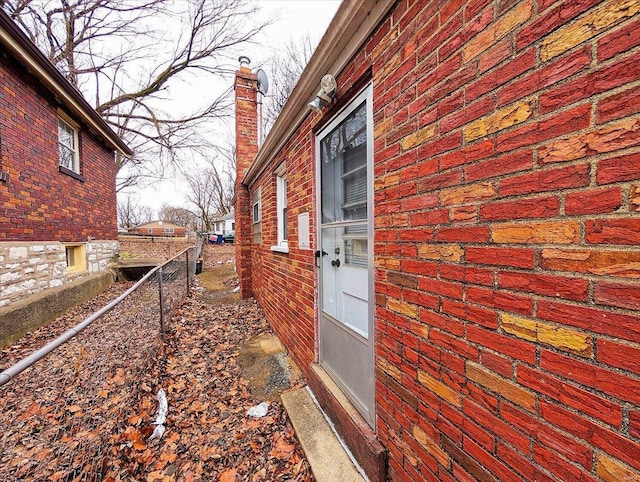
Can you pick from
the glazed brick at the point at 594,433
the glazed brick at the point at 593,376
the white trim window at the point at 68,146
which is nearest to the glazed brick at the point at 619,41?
the glazed brick at the point at 593,376

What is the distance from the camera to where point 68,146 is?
7305 mm

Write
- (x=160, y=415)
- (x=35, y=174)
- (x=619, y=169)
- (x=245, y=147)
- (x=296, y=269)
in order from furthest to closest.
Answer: (x=245, y=147)
(x=35, y=174)
(x=296, y=269)
(x=160, y=415)
(x=619, y=169)

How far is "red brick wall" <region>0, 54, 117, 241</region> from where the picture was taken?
502 cm

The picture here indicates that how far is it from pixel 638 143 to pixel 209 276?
39.2ft

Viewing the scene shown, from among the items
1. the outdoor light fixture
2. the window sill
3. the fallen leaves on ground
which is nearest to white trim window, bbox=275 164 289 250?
the fallen leaves on ground

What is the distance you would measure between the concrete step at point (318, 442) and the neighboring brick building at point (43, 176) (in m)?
5.74

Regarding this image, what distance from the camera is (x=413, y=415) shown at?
1.48m

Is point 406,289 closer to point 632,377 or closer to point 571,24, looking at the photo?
point 632,377

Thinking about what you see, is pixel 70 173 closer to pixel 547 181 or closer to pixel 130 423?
pixel 130 423

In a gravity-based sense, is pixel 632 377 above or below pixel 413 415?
above

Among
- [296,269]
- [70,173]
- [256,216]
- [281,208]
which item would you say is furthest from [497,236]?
[70,173]

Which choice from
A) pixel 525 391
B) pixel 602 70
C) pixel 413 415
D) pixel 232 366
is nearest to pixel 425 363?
pixel 413 415

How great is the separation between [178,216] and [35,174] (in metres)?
58.9

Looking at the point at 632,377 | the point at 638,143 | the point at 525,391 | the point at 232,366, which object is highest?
the point at 638,143
